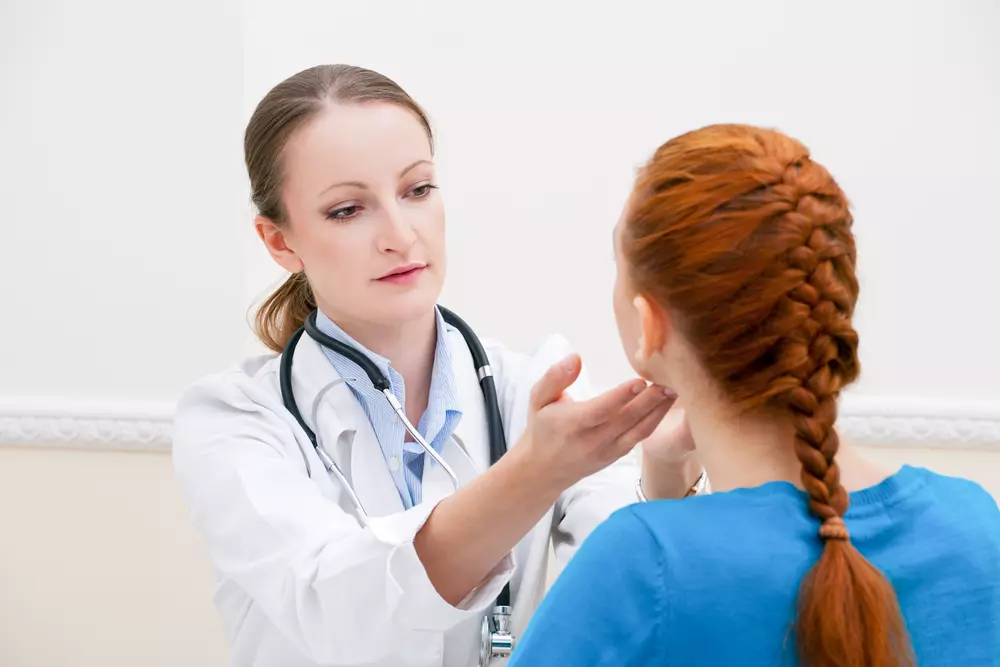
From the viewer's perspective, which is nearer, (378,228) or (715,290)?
(715,290)

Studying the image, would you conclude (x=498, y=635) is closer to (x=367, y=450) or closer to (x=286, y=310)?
(x=367, y=450)

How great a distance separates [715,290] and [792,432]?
0.13m

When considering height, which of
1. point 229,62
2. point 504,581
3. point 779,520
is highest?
point 229,62

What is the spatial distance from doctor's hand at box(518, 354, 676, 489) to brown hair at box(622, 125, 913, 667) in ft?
0.42

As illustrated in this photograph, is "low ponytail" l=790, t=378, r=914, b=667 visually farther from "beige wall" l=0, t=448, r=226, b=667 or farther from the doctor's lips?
Answer: "beige wall" l=0, t=448, r=226, b=667

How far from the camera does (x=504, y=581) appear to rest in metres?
1.13

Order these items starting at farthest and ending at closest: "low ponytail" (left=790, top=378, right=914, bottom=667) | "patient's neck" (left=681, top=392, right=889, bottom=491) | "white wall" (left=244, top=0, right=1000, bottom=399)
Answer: "white wall" (left=244, top=0, right=1000, bottom=399) < "patient's neck" (left=681, top=392, right=889, bottom=491) < "low ponytail" (left=790, top=378, right=914, bottom=667)

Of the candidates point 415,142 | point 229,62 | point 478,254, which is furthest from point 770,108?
point 229,62

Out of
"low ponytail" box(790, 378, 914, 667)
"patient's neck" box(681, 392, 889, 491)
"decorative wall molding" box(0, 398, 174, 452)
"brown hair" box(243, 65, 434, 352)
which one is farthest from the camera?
"decorative wall molding" box(0, 398, 174, 452)

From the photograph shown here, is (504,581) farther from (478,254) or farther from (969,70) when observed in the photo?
(969,70)

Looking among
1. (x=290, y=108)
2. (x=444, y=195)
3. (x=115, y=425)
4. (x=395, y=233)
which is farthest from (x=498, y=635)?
(x=115, y=425)

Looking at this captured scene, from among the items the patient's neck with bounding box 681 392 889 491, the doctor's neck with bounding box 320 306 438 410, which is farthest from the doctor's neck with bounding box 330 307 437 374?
the patient's neck with bounding box 681 392 889 491

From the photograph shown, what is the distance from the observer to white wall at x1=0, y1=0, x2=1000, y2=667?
204 cm

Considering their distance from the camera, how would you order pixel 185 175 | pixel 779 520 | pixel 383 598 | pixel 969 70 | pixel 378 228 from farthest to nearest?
pixel 185 175 < pixel 969 70 < pixel 378 228 < pixel 383 598 < pixel 779 520
